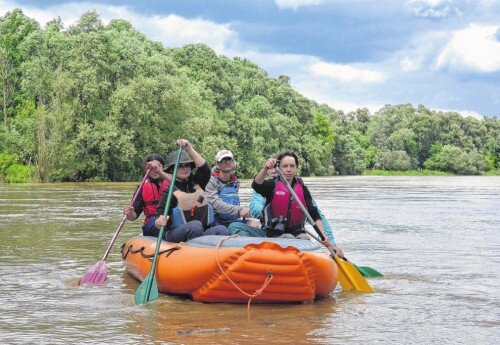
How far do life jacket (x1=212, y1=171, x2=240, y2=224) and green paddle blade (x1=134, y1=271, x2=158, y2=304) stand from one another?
1.39 m

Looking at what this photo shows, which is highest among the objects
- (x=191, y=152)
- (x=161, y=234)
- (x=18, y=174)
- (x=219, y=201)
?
(x=191, y=152)

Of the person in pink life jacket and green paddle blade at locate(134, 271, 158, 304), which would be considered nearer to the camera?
green paddle blade at locate(134, 271, 158, 304)

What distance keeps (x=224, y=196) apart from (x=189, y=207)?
2.12 ft

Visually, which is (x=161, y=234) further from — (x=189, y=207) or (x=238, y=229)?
(x=238, y=229)

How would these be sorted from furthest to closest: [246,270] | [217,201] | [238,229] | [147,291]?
[217,201] < [238,229] < [147,291] < [246,270]

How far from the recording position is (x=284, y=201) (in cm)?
730

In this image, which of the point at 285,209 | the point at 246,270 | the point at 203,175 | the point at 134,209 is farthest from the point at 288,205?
the point at 134,209

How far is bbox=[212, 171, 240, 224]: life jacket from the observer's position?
8047 millimetres

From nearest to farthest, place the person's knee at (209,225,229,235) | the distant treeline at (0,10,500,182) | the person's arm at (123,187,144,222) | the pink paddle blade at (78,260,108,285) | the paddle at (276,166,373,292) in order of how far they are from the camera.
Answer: the person's knee at (209,225,229,235)
the paddle at (276,166,373,292)
the pink paddle blade at (78,260,108,285)
the person's arm at (123,187,144,222)
the distant treeline at (0,10,500,182)

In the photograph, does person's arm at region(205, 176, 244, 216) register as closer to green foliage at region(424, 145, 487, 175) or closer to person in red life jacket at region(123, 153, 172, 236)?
person in red life jacket at region(123, 153, 172, 236)

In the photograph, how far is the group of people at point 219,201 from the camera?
7285 millimetres

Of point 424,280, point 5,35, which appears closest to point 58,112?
point 5,35

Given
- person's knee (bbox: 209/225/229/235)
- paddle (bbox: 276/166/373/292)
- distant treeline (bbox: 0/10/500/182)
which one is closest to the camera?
person's knee (bbox: 209/225/229/235)

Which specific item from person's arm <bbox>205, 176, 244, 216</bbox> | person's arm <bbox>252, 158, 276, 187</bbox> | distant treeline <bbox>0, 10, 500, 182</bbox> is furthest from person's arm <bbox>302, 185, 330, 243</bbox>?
distant treeline <bbox>0, 10, 500, 182</bbox>
